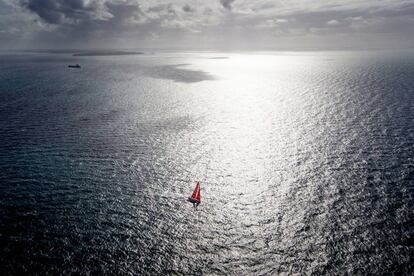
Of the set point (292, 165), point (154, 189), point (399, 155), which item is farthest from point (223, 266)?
point (399, 155)

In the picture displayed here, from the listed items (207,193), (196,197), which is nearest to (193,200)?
(196,197)

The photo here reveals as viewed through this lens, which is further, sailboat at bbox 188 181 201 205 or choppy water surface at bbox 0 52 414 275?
sailboat at bbox 188 181 201 205

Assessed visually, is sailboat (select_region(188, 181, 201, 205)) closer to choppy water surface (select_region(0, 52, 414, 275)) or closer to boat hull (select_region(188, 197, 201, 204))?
boat hull (select_region(188, 197, 201, 204))

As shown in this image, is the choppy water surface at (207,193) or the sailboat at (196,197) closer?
the choppy water surface at (207,193)

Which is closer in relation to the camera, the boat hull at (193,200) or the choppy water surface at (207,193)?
the choppy water surface at (207,193)

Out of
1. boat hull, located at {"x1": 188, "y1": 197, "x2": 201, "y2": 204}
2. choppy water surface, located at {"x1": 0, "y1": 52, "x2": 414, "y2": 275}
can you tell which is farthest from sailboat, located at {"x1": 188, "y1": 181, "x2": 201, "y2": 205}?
choppy water surface, located at {"x1": 0, "y1": 52, "x2": 414, "y2": 275}

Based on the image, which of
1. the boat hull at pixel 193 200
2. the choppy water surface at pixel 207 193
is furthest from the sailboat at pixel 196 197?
the choppy water surface at pixel 207 193

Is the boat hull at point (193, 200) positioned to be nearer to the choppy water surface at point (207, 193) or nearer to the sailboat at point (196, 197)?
the sailboat at point (196, 197)

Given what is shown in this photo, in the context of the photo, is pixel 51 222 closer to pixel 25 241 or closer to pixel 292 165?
pixel 25 241
